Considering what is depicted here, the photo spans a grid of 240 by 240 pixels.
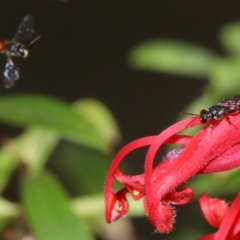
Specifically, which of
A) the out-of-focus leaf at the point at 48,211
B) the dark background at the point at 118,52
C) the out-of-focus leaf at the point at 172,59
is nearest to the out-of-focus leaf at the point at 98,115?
the out-of-focus leaf at the point at 172,59

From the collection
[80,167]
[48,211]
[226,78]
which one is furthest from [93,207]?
[226,78]

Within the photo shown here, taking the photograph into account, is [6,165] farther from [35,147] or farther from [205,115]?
[205,115]

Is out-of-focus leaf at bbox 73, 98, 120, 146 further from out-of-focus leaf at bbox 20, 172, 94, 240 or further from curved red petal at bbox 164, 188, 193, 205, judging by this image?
curved red petal at bbox 164, 188, 193, 205

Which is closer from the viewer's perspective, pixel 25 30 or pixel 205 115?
pixel 205 115

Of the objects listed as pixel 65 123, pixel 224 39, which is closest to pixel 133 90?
pixel 224 39

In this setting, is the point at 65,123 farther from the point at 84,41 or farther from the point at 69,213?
the point at 84,41

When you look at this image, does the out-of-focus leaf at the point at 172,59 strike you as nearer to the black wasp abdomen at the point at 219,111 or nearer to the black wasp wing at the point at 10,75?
the black wasp wing at the point at 10,75

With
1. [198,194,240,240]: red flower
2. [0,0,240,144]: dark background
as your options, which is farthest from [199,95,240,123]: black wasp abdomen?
[0,0,240,144]: dark background
